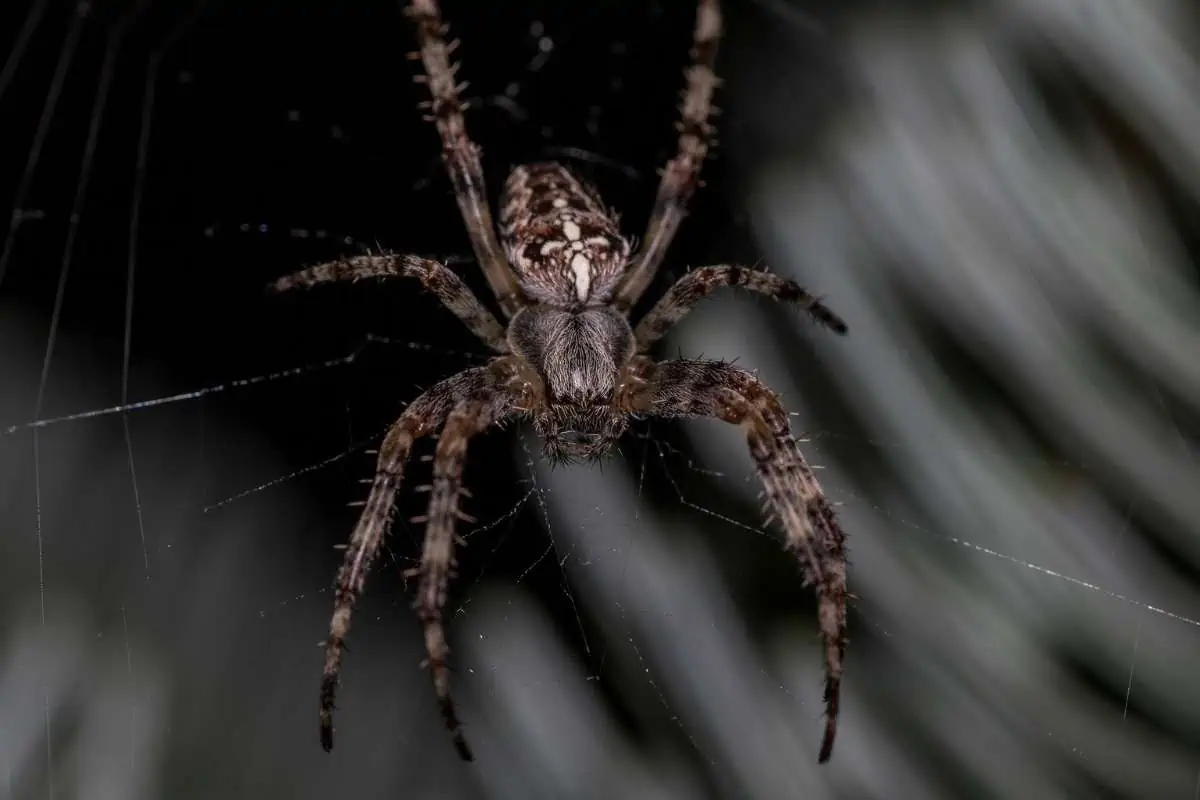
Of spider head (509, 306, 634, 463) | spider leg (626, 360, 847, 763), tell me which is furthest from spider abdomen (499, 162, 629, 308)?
spider leg (626, 360, 847, 763)

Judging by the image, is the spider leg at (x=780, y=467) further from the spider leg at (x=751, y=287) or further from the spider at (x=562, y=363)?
the spider leg at (x=751, y=287)

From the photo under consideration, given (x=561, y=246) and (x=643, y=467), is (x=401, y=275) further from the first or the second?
(x=643, y=467)

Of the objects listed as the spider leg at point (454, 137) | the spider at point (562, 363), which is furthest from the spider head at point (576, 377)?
the spider leg at point (454, 137)

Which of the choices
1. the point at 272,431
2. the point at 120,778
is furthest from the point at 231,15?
the point at 120,778

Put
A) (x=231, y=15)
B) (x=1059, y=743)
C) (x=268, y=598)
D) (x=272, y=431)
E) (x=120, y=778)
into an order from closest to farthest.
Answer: (x=120, y=778), (x=1059, y=743), (x=268, y=598), (x=272, y=431), (x=231, y=15)

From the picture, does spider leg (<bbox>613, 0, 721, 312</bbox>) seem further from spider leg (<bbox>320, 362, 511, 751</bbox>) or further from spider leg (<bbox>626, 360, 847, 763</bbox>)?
spider leg (<bbox>320, 362, 511, 751</bbox>)

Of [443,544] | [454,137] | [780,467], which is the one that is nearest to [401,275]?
[454,137]

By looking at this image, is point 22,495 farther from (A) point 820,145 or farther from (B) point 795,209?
(A) point 820,145
